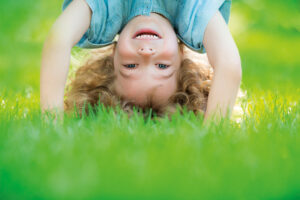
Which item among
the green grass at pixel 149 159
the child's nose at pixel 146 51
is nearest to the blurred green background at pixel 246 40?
the child's nose at pixel 146 51

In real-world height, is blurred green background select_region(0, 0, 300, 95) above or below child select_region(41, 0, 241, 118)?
below

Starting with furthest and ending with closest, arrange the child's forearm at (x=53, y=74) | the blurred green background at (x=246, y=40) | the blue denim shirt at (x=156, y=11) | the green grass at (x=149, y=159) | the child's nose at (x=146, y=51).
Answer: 1. the blurred green background at (x=246, y=40)
2. the blue denim shirt at (x=156, y=11)
3. the child's nose at (x=146, y=51)
4. the child's forearm at (x=53, y=74)
5. the green grass at (x=149, y=159)

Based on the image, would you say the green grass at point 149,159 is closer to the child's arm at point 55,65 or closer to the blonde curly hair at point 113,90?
the child's arm at point 55,65

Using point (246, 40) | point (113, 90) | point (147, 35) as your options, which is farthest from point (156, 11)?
point (246, 40)

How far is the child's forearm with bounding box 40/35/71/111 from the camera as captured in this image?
188 cm

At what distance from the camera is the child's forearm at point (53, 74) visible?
188 cm

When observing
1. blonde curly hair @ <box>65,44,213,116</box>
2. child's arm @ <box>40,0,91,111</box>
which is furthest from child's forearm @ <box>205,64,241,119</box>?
child's arm @ <box>40,0,91,111</box>

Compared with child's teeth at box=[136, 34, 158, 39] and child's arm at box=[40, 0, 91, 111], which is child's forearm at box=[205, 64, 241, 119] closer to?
child's teeth at box=[136, 34, 158, 39]

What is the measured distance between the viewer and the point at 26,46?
5031 millimetres

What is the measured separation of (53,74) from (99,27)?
20.5 inches

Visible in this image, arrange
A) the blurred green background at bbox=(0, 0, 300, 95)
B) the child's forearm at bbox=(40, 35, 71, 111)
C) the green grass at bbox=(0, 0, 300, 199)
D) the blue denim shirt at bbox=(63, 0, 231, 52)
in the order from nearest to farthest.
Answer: the green grass at bbox=(0, 0, 300, 199)
the child's forearm at bbox=(40, 35, 71, 111)
the blue denim shirt at bbox=(63, 0, 231, 52)
the blurred green background at bbox=(0, 0, 300, 95)

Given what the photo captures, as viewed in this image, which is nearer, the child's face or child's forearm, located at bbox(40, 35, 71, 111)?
child's forearm, located at bbox(40, 35, 71, 111)

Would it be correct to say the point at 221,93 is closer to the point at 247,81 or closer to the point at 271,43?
the point at 247,81

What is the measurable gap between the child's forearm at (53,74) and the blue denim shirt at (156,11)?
380mm
